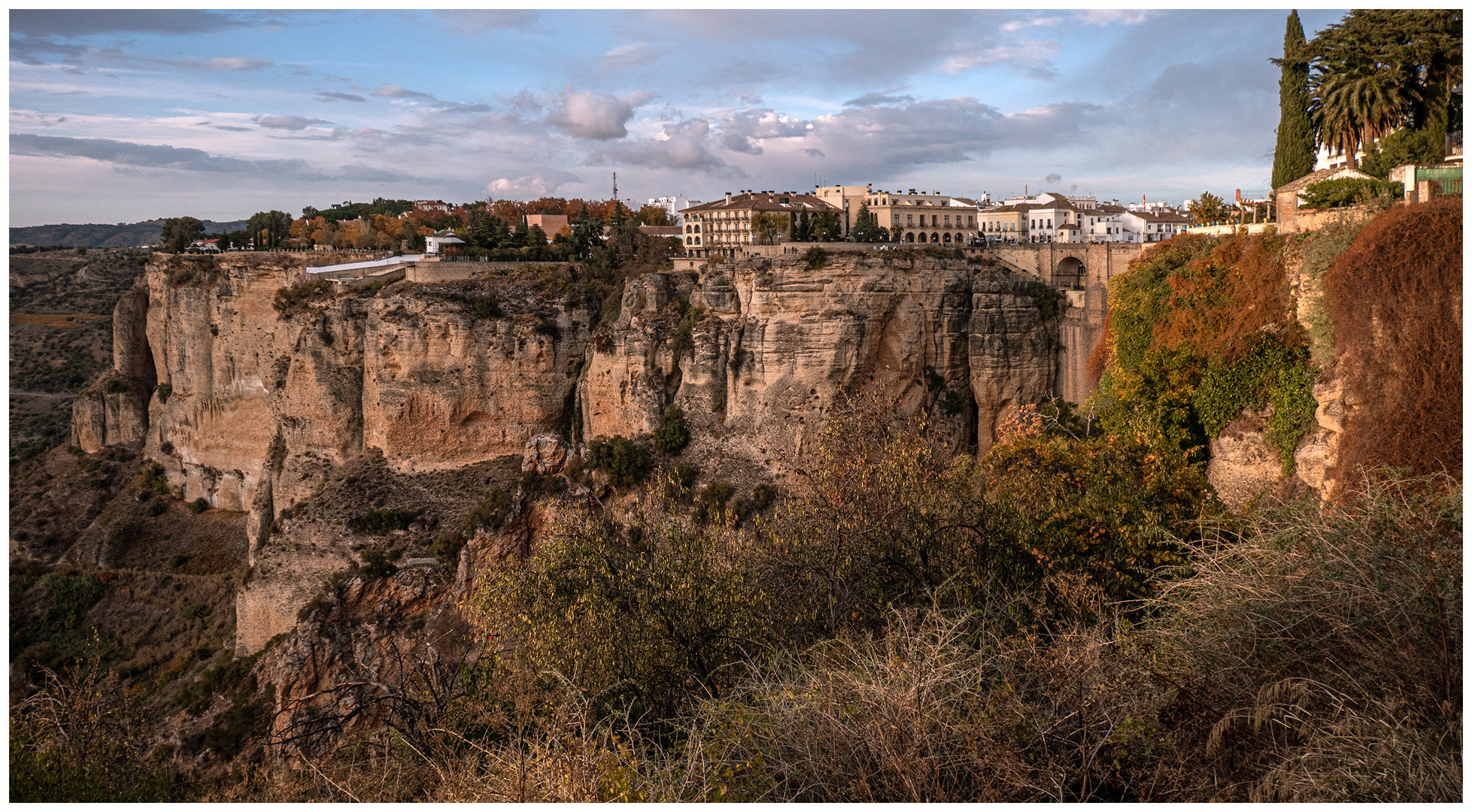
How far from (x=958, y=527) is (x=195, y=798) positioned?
7.03 metres

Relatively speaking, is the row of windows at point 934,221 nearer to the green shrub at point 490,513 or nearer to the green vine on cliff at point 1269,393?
the green shrub at point 490,513

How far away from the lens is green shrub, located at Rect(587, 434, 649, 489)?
2183 centimetres

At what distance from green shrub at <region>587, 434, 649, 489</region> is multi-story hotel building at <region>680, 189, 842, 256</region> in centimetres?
1220

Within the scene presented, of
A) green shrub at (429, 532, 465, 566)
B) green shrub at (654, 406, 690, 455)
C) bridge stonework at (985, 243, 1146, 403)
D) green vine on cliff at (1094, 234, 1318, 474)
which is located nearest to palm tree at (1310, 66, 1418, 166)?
bridge stonework at (985, 243, 1146, 403)

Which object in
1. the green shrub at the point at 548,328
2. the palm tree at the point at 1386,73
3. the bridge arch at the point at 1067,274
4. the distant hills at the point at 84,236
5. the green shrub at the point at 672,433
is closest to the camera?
the palm tree at the point at 1386,73

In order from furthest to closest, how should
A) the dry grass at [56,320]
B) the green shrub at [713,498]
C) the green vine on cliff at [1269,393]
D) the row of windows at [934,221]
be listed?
1. the dry grass at [56,320]
2. the row of windows at [934,221]
3. the green shrub at [713,498]
4. the green vine on cliff at [1269,393]

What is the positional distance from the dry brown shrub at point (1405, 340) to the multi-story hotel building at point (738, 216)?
24.4 m

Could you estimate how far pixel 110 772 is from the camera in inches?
281

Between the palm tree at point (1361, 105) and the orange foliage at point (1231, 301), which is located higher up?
the palm tree at point (1361, 105)

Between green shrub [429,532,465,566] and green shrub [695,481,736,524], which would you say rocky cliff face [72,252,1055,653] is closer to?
green shrub [695,481,736,524]

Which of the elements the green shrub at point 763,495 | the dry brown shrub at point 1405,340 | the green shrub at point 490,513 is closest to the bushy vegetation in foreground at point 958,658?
the dry brown shrub at point 1405,340

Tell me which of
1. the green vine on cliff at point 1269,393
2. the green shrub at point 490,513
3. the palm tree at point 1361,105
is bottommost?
the green shrub at point 490,513

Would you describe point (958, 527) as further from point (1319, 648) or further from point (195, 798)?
point (195, 798)

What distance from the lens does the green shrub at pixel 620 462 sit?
21828 millimetres
